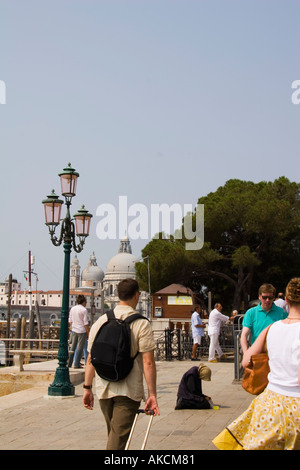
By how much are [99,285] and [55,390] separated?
159348 mm

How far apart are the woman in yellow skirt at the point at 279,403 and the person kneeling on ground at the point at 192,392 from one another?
Result: 4265 millimetres

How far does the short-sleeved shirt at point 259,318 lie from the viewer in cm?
655

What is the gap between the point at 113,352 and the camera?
3994 millimetres

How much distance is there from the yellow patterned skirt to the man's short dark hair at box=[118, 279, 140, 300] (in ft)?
3.52

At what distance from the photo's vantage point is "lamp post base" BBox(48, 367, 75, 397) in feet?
31.7

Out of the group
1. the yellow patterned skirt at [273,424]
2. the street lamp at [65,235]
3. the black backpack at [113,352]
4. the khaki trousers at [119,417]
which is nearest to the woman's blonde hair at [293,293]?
the yellow patterned skirt at [273,424]

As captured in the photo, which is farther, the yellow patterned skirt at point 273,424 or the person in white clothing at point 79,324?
the person in white clothing at point 79,324

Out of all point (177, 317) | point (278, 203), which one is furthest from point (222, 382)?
point (177, 317)

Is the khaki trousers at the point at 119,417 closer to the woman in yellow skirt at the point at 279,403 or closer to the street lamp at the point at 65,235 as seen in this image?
the woman in yellow skirt at the point at 279,403

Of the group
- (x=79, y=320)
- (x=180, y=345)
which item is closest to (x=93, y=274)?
(x=180, y=345)

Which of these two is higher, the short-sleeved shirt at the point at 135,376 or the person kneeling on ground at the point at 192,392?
the short-sleeved shirt at the point at 135,376

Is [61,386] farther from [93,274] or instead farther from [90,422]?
[93,274]
